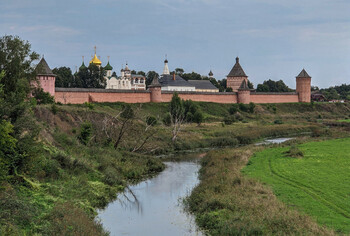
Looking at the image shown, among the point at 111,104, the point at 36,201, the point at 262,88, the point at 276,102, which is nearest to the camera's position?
the point at 36,201

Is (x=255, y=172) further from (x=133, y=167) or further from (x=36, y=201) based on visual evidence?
(x=36, y=201)

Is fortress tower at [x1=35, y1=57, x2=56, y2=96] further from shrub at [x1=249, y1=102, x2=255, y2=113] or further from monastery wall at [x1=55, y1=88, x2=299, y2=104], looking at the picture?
shrub at [x1=249, y1=102, x2=255, y2=113]

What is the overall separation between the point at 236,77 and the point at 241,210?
5410 centimetres

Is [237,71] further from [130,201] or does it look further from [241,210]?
[241,210]

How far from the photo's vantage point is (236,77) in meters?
66.0

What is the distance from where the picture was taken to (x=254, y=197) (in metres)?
14.0

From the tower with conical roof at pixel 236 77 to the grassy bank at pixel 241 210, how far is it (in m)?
47.5

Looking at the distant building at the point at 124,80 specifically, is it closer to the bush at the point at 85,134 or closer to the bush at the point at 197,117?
the bush at the point at 197,117

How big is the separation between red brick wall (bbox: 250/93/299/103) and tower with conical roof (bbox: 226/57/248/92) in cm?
581

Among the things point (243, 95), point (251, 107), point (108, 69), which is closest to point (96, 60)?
point (108, 69)

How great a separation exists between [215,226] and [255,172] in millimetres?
6555

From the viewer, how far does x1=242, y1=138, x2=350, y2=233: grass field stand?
1228 cm

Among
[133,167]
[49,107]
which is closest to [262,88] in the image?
[49,107]

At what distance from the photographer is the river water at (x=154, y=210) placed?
13.2 metres
